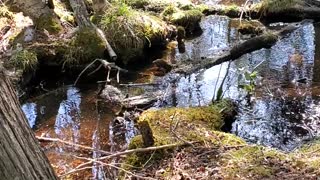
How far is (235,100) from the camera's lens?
6414 mm

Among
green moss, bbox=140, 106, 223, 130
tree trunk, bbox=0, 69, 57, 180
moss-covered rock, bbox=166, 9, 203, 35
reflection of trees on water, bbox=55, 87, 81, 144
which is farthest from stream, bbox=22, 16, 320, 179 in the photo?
tree trunk, bbox=0, 69, 57, 180

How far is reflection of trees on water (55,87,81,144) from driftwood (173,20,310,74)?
184 centimetres

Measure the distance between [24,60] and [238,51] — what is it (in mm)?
3781

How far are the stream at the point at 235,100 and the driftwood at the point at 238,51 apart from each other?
0.11 m

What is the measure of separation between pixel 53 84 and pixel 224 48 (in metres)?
3.31

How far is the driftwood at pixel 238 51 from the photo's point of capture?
7738mm

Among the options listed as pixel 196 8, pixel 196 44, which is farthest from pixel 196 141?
pixel 196 8

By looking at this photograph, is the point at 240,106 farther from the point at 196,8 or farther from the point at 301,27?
the point at 196,8

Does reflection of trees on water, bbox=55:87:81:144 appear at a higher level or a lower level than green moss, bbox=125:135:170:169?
lower

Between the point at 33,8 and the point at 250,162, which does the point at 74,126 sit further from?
the point at 33,8

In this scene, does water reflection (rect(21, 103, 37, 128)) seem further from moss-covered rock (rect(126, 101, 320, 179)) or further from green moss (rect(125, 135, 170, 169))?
green moss (rect(125, 135, 170, 169))

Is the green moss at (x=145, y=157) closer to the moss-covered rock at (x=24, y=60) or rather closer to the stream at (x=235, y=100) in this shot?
the stream at (x=235, y=100)

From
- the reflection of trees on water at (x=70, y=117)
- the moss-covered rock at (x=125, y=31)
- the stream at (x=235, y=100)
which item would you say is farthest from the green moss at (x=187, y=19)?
the reflection of trees on water at (x=70, y=117)

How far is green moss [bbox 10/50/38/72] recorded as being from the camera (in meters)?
7.43
